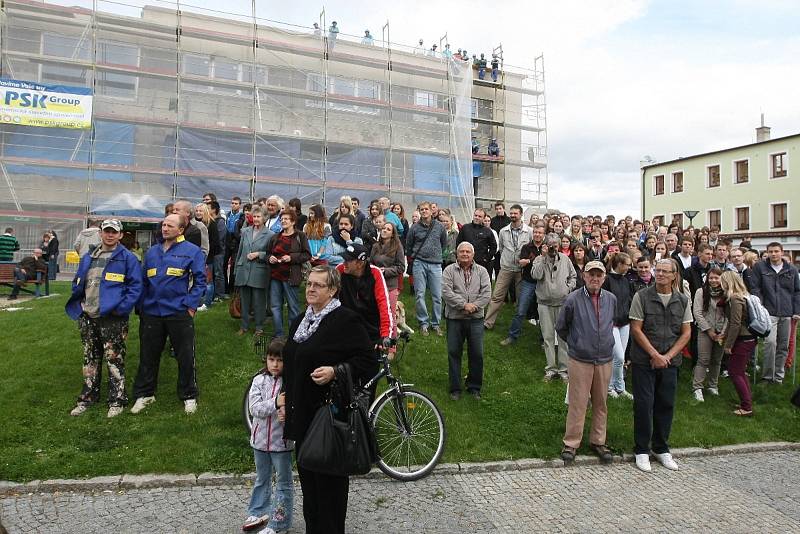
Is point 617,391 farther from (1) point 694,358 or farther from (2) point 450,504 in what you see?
(2) point 450,504

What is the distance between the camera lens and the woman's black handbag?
3180mm

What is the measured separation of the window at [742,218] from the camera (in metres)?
40.4

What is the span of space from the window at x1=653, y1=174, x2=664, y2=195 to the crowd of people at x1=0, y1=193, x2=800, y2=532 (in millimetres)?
40808

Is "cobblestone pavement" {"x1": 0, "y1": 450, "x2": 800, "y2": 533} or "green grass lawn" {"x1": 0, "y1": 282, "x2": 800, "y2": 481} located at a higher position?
"green grass lawn" {"x1": 0, "y1": 282, "x2": 800, "y2": 481}

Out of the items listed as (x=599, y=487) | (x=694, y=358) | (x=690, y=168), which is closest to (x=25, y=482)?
(x=599, y=487)

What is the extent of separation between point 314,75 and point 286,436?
22330 mm

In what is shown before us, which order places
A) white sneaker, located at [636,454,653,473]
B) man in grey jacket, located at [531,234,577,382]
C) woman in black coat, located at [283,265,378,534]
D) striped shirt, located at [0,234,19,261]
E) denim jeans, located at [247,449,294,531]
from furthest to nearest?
1. striped shirt, located at [0,234,19,261]
2. man in grey jacket, located at [531,234,577,382]
3. white sneaker, located at [636,454,653,473]
4. denim jeans, located at [247,449,294,531]
5. woman in black coat, located at [283,265,378,534]

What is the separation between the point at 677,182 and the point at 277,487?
49479 millimetres

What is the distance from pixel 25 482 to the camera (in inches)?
185

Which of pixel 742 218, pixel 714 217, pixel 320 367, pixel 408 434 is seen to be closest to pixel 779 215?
pixel 742 218

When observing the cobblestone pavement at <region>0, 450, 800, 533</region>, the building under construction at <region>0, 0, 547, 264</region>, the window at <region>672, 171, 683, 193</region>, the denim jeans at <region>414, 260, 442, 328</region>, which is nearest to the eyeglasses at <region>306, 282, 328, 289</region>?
the cobblestone pavement at <region>0, 450, 800, 533</region>

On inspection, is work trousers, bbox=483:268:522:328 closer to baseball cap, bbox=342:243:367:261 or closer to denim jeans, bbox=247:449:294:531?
baseball cap, bbox=342:243:367:261

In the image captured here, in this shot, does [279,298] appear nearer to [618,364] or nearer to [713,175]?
[618,364]

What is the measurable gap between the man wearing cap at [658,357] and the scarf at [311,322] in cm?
397
